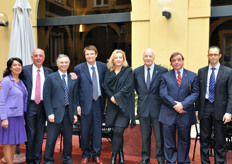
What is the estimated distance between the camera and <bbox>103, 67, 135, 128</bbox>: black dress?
405 centimetres

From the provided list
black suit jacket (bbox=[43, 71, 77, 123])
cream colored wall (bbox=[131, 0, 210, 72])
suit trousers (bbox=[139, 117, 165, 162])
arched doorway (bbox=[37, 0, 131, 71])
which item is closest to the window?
arched doorway (bbox=[37, 0, 131, 71])

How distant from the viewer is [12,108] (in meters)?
3.91

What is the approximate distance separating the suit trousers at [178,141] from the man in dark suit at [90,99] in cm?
120

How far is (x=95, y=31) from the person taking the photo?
8.09m

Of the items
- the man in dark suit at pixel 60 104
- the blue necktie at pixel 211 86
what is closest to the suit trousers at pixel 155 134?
the blue necktie at pixel 211 86

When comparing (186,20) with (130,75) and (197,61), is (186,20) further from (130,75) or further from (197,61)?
(130,75)

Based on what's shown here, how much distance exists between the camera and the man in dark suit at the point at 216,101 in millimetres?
3768

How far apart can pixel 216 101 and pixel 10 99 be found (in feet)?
10.6

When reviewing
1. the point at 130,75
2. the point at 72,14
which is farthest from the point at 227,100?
the point at 72,14

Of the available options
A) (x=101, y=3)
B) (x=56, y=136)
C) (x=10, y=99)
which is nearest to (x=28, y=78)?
(x=10, y=99)

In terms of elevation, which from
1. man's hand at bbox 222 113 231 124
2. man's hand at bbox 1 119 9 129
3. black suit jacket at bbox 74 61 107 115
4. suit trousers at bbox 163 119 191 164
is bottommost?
suit trousers at bbox 163 119 191 164

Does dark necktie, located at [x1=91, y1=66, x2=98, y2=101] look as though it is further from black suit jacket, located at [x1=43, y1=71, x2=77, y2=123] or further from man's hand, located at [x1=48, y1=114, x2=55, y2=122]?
man's hand, located at [x1=48, y1=114, x2=55, y2=122]

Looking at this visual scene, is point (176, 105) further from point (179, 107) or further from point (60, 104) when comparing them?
point (60, 104)

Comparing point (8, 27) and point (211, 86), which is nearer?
point (211, 86)
